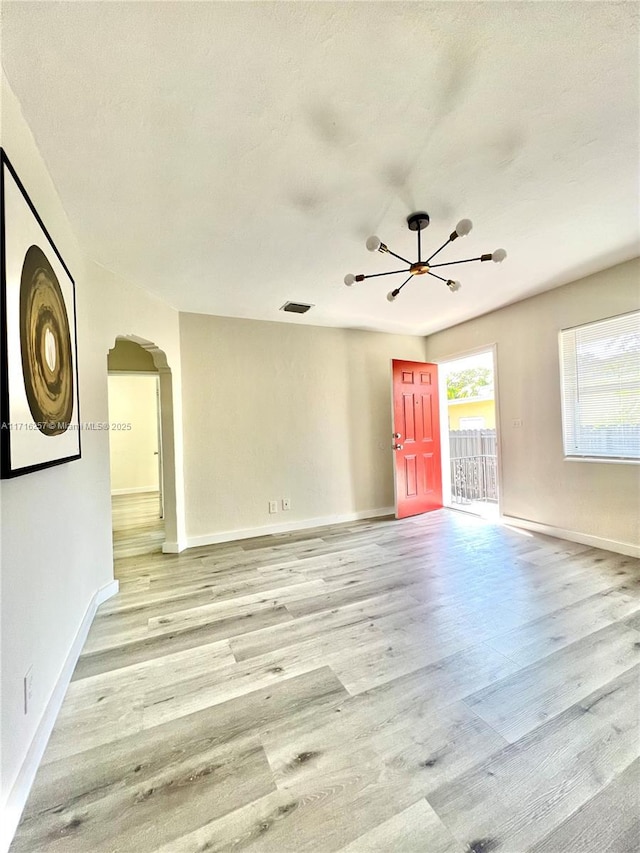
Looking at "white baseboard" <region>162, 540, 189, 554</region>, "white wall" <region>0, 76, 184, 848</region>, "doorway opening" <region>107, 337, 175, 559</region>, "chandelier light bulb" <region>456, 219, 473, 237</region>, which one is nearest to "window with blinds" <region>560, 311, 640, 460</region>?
"chandelier light bulb" <region>456, 219, 473, 237</region>

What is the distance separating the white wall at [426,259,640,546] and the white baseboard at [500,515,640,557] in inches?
1.0

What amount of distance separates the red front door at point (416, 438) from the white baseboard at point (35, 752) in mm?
3451

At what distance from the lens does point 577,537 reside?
3.21 meters

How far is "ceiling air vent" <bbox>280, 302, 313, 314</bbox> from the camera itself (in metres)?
3.43

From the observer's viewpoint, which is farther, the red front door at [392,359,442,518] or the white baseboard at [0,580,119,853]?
the red front door at [392,359,442,518]

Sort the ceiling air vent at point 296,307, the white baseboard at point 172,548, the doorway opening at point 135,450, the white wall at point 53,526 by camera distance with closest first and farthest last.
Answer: the white wall at point 53,526 < the white baseboard at point 172,548 < the ceiling air vent at point 296,307 < the doorway opening at point 135,450

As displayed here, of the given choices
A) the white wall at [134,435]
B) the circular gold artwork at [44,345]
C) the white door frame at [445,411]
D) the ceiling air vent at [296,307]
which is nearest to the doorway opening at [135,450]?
the white wall at [134,435]

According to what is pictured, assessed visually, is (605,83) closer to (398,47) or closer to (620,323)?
(398,47)

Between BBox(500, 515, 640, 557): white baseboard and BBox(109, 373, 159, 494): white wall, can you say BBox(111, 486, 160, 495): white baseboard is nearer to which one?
BBox(109, 373, 159, 494): white wall

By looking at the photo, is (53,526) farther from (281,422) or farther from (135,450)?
(135,450)

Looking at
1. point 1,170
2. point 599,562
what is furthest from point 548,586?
point 1,170

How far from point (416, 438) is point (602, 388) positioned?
2053mm

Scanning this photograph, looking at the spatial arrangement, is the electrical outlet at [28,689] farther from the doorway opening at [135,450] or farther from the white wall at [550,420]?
the white wall at [550,420]

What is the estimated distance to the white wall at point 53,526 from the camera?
1.06 meters
